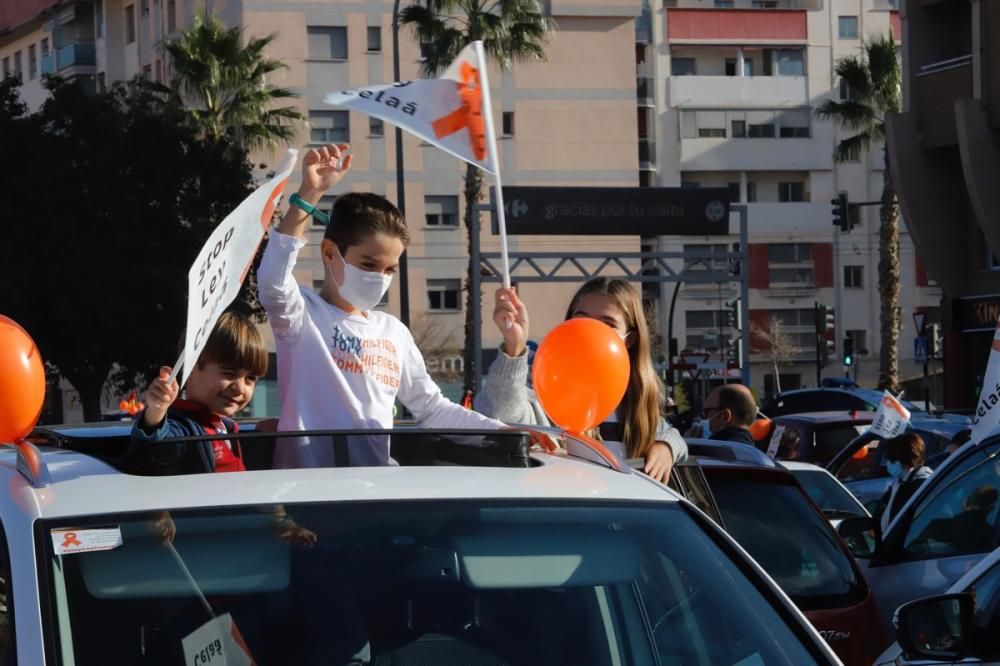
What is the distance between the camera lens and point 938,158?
32.5m

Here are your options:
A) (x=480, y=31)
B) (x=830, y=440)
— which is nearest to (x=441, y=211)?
(x=480, y=31)

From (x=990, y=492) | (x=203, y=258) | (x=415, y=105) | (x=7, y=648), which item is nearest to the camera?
(x=7, y=648)

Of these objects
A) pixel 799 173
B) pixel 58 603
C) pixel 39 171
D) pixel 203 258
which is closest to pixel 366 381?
pixel 203 258

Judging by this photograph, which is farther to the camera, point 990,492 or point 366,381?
point 990,492

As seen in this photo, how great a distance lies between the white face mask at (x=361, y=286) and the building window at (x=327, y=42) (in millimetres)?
53477

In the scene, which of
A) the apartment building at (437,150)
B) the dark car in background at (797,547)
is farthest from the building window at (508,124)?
the dark car in background at (797,547)

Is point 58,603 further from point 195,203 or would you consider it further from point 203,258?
point 195,203

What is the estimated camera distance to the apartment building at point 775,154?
70500 millimetres

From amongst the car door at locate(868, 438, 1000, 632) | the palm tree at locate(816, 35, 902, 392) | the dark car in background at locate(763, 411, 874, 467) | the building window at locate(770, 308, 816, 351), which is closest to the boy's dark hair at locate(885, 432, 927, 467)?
the car door at locate(868, 438, 1000, 632)

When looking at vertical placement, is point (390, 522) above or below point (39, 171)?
below

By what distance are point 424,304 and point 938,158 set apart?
28.0 metres

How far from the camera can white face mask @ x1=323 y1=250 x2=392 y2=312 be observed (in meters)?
4.46

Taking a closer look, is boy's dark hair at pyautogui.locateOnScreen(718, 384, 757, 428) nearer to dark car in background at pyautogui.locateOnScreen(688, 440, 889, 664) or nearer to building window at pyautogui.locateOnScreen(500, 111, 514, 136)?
dark car in background at pyautogui.locateOnScreen(688, 440, 889, 664)

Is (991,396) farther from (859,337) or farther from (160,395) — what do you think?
(859,337)
